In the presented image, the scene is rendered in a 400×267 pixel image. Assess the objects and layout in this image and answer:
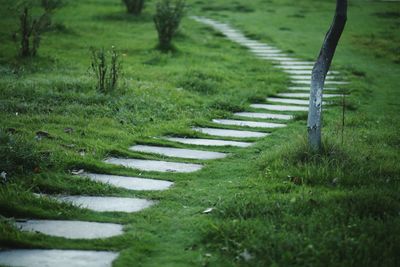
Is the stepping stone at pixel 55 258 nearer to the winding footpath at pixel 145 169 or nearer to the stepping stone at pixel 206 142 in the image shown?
the winding footpath at pixel 145 169

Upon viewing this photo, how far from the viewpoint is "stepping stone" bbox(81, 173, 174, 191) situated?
4148mm

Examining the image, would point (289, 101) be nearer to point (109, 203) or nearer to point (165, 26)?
point (109, 203)

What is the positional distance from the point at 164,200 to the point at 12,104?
3.43 m

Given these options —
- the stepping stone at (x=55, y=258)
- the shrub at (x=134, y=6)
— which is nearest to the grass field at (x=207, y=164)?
the stepping stone at (x=55, y=258)

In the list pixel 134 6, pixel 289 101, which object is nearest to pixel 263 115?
pixel 289 101

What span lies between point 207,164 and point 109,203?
1311 millimetres

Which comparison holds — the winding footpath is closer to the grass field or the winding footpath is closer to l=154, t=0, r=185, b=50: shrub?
the grass field

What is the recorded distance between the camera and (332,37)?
456 centimetres

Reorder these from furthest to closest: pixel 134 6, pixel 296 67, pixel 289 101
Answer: pixel 134 6 → pixel 296 67 → pixel 289 101

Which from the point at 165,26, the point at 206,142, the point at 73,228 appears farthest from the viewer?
the point at 165,26

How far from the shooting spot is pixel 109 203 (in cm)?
379

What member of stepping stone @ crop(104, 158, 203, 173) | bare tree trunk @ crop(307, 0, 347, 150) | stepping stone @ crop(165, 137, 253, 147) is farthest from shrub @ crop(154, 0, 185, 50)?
bare tree trunk @ crop(307, 0, 347, 150)

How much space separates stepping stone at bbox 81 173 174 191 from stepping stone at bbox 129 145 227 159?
789 mm

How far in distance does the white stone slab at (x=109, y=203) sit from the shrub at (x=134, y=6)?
51.0 ft
